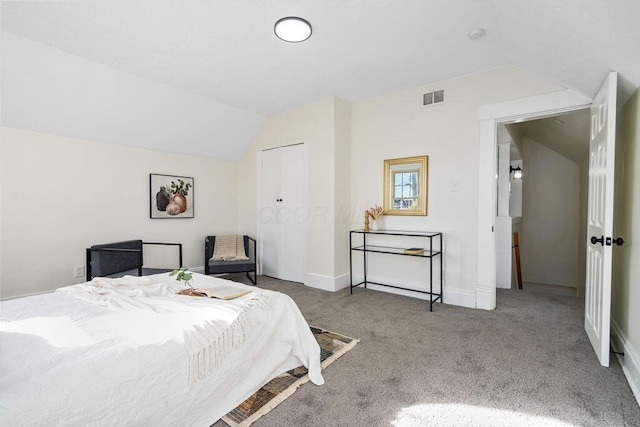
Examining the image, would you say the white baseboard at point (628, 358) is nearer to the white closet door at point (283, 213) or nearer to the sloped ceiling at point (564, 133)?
the sloped ceiling at point (564, 133)

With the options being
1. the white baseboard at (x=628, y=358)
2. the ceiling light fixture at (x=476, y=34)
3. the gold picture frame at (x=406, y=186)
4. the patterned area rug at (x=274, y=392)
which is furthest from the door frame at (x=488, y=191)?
the patterned area rug at (x=274, y=392)

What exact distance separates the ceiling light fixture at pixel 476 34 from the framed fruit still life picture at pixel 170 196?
156 inches

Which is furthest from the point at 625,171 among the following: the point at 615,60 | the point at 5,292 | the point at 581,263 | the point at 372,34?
the point at 5,292

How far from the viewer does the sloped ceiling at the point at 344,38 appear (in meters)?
1.86

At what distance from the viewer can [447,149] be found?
11.2 ft

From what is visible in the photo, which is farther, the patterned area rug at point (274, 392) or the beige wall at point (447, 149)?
the beige wall at point (447, 149)

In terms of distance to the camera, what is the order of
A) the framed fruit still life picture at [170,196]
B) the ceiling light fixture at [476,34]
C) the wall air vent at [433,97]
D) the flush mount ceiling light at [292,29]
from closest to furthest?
the flush mount ceiling light at [292,29], the ceiling light fixture at [476,34], the wall air vent at [433,97], the framed fruit still life picture at [170,196]

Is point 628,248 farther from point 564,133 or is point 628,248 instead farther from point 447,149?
point 564,133

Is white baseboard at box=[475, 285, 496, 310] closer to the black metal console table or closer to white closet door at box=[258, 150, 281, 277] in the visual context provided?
the black metal console table

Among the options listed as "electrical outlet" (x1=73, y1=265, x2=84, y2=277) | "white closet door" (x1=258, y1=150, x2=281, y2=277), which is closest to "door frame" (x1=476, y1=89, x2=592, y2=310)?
"white closet door" (x1=258, y1=150, x2=281, y2=277)

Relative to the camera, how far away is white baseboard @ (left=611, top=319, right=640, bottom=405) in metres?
1.75

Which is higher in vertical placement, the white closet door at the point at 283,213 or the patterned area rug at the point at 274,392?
the white closet door at the point at 283,213

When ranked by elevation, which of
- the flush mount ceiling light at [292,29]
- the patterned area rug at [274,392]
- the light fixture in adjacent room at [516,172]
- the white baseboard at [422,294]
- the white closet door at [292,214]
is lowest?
the patterned area rug at [274,392]

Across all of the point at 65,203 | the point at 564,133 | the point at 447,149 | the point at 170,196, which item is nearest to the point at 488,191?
the point at 447,149
